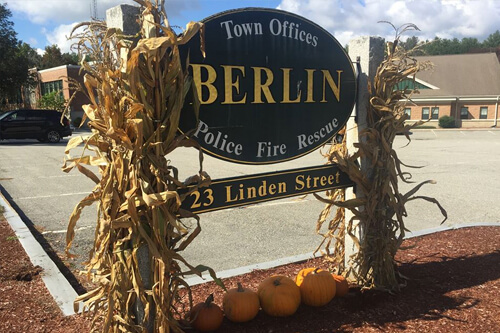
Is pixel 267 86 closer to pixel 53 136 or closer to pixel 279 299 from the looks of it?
pixel 279 299

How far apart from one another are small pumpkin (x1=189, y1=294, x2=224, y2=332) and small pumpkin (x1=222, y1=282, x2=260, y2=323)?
4.1 inches

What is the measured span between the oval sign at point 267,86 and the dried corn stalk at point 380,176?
27 cm

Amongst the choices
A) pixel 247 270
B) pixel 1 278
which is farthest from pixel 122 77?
pixel 1 278

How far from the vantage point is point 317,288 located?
3.55 meters

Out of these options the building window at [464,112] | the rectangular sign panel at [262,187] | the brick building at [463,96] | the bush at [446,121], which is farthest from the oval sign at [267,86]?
the building window at [464,112]

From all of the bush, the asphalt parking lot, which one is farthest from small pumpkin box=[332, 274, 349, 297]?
the bush

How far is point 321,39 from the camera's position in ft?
12.2

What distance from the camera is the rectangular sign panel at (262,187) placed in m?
3.14

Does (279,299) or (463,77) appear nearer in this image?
(279,299)

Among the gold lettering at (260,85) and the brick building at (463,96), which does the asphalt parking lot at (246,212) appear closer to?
the gold lettering at (260,85)

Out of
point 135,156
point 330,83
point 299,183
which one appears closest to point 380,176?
point 299,183

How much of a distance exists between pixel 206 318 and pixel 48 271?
7.38ft

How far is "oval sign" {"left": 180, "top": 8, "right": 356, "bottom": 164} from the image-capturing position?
10.2 feet

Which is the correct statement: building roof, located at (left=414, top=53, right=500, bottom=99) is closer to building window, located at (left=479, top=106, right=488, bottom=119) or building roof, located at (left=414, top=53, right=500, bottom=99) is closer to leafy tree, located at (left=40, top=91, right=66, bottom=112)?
building window, located at (left=479, top=106, right=488, bottom=119)
